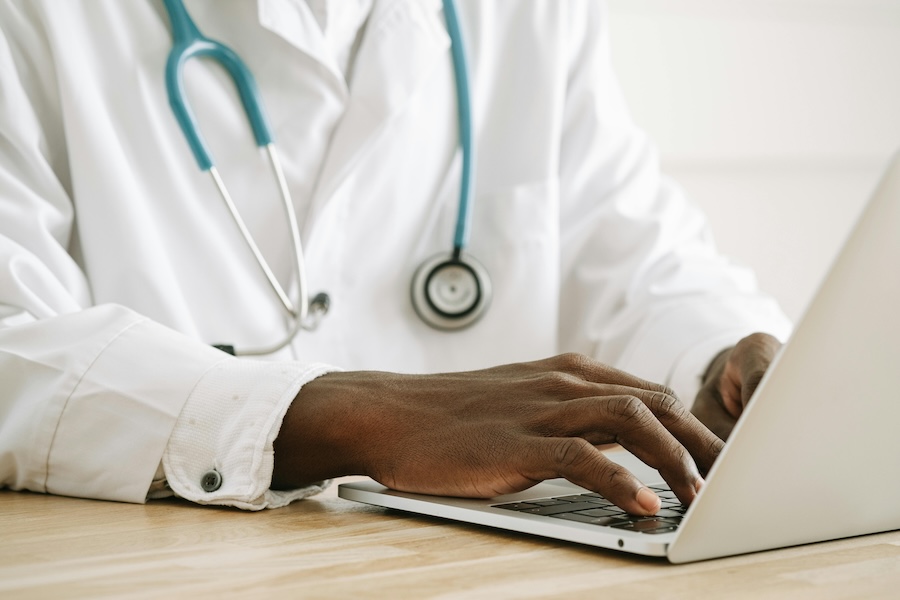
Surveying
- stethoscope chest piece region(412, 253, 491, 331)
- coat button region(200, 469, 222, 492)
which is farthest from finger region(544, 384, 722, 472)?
stethoscope chest piece region(412, 253, 491, 331)

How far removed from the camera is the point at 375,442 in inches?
23.4

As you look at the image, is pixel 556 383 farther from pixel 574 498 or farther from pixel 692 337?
pixel 692 337

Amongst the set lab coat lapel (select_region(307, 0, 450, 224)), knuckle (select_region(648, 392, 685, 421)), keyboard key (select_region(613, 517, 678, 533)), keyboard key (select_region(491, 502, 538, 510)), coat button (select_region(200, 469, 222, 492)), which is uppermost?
lab coat lapel (select_region(307, 0, 450, 224))

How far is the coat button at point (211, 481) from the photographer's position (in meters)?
0.60

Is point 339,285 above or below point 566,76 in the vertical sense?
below

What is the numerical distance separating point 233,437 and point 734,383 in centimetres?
47

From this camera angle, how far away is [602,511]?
1.71 ft

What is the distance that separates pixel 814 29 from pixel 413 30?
3.93 feet

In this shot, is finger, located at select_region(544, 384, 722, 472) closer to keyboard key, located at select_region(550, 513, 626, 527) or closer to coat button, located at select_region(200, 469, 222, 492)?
keyboard key, located at select_region(550, 513, 626, 527)

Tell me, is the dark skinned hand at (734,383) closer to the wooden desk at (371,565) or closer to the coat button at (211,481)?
the wooden desk at (371,565)

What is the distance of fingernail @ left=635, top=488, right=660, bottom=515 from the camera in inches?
19.4

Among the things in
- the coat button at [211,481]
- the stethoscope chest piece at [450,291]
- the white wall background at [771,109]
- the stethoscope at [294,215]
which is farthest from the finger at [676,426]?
the white wall background at [771,109]

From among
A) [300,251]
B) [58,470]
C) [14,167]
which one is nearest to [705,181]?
[300,251]

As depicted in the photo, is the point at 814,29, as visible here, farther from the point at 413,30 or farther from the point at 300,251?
the point at 300,251
